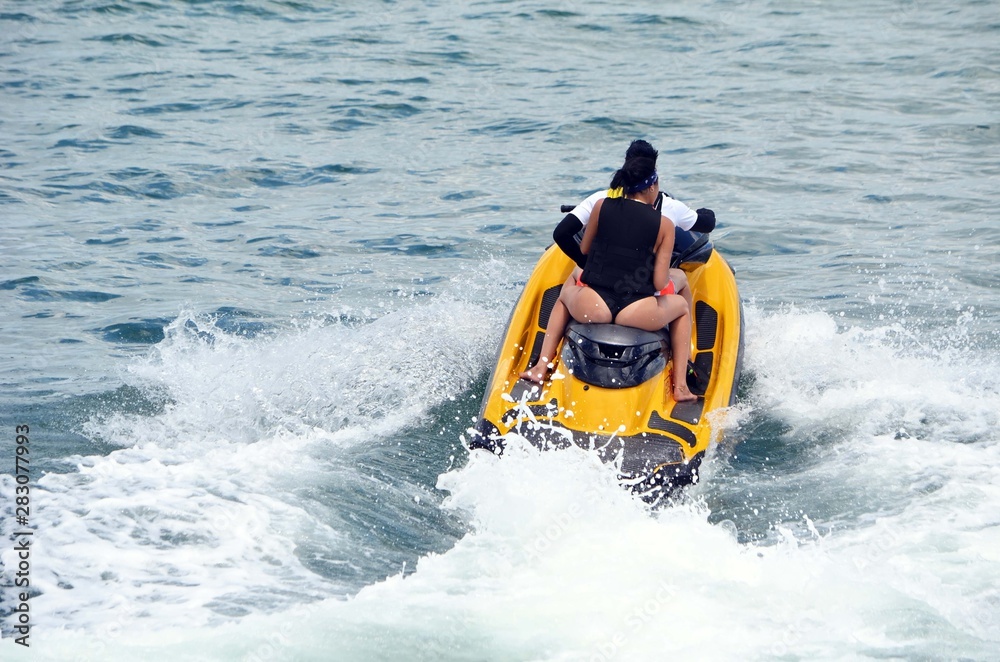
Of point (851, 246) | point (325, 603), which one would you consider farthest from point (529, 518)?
point (851, 246)

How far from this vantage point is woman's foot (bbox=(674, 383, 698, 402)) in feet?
20.4

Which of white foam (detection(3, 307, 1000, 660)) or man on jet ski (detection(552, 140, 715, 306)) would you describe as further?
man on jet ski (detection(552, 140, 715, 306))

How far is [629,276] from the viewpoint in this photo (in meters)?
6.16

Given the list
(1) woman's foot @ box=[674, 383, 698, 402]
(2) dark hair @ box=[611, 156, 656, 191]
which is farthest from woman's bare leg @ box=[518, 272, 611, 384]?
(2) dark hair @ box=[611, 156, 656, 191]

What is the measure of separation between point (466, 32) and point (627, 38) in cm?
249

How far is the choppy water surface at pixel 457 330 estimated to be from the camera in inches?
184

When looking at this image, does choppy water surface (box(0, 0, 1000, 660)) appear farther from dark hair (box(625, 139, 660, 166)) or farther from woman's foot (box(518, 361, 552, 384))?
dark hair (box(625, 139, 660, 166))

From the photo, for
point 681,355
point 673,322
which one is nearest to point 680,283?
point 673,322

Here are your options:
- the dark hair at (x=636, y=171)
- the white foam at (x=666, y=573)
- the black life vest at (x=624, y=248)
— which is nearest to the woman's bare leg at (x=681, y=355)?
the black life vest at (x=624, y=248)

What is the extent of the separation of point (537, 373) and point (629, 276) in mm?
731

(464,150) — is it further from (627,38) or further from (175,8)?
(175,8)

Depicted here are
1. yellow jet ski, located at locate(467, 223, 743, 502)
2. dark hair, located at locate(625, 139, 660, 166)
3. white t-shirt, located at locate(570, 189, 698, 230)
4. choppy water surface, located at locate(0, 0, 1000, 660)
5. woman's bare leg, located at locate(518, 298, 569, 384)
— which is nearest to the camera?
choppy water surface, located at locate(0, 0, 1000, 660)

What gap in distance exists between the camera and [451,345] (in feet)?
25.1

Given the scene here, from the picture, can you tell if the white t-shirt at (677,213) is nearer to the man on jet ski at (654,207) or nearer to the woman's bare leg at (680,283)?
the man on jet ski at (654,207)
